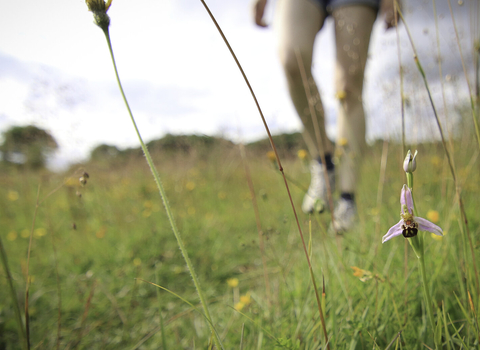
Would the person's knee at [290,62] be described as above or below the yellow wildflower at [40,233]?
above

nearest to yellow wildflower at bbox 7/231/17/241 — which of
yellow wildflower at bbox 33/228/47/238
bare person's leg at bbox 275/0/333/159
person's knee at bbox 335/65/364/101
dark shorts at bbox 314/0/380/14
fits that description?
yellow wildflower at bbox 33/228/47/238

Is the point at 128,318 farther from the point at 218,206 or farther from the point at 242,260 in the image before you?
the point at 218,206

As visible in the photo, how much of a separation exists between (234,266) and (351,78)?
1168 millimetres

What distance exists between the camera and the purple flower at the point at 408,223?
1.09 feet

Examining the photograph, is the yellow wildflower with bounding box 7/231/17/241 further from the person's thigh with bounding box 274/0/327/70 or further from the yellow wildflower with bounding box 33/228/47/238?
the person's thigh with bounding box 274/0/327/70

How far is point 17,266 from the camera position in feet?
4.85

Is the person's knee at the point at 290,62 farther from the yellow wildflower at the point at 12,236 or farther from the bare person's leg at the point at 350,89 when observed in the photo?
the yellow wildflower at the point at 12,236

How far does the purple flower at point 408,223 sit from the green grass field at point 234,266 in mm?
160

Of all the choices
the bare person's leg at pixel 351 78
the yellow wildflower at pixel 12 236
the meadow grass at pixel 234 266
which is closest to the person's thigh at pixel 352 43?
the bare person's leg at pixel 351 78

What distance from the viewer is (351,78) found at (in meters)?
1.48

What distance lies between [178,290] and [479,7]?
55.2 inches

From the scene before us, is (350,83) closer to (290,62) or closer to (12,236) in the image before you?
(290,62)

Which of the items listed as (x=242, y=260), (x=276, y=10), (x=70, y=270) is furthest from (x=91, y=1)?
(x=276, y=10)

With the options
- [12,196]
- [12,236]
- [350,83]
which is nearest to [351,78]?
[350,83]
